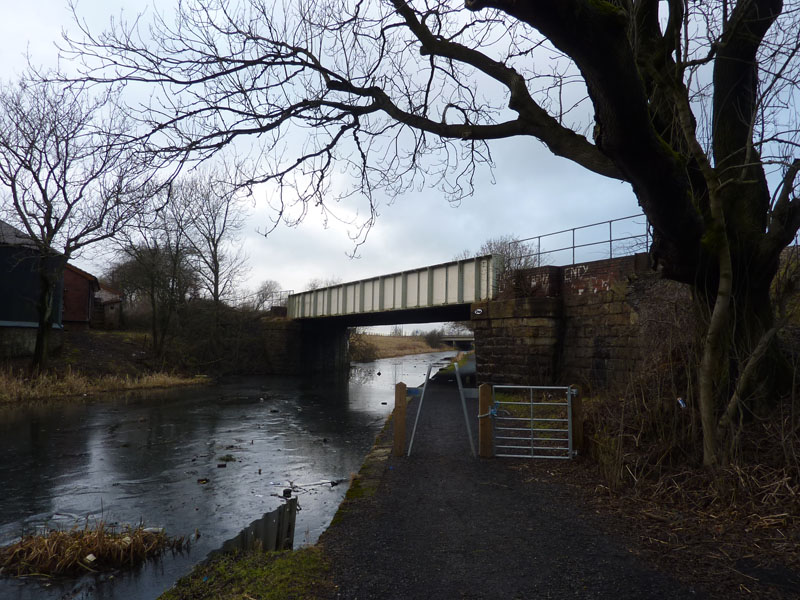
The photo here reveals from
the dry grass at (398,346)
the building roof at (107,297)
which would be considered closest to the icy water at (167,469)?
the building roof at (107,297)

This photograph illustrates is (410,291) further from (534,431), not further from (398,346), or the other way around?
(398,346)

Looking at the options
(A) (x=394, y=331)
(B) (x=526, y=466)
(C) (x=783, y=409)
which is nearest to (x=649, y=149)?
(C) (x=783, y=409)

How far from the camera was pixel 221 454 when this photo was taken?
10.9m

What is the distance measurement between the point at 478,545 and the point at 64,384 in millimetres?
20522

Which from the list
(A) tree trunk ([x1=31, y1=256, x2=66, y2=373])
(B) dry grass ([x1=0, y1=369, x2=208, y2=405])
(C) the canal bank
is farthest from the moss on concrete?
(A) tree trunk ([x1=31, y1=256, x2=66, y2=373])

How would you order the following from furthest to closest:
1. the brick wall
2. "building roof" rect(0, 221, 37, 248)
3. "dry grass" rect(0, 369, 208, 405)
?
"building roof" rect(0, 221, 37, 248), "dry grass" rect(0, 369, 208, 405), the brick wall

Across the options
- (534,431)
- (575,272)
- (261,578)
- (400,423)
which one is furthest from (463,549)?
(575,272)

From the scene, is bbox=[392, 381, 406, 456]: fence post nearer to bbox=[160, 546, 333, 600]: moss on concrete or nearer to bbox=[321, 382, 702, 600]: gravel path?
bbox=[321, 382, 702, 600]: gravel path

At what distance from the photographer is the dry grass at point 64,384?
715 inches

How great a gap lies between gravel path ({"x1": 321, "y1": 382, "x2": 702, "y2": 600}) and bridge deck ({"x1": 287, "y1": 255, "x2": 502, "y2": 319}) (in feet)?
42.0

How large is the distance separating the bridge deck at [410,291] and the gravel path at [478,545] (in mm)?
12813

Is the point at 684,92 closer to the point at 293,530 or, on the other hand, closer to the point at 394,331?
the point at 293,530

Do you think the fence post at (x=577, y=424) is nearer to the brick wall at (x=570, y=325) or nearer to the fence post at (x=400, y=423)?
the fence post at (x=400, y=423)

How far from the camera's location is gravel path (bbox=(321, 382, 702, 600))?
3.77 m
